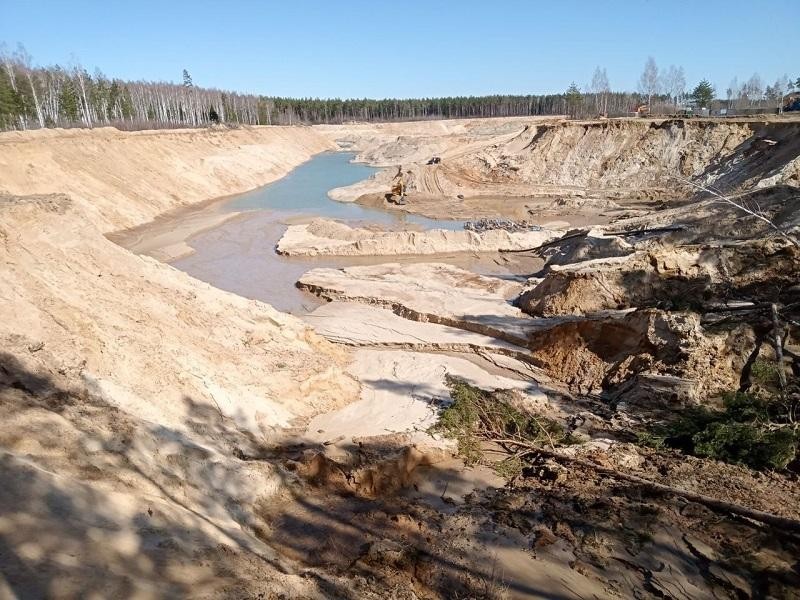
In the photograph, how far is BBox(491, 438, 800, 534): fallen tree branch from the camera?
6.03m

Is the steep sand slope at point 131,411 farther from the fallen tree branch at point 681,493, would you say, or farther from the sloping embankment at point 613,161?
the sloping embankment at point 613,161

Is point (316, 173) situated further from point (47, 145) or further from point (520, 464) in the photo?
point (520, 464)

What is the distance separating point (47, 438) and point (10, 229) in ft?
18.6

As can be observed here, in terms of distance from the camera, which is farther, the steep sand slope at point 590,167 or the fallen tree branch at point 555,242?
the steep sand slope at point 590,167

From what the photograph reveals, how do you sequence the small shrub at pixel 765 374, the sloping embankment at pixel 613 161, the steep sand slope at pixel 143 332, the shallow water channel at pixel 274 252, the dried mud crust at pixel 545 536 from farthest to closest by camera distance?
the sloping embankment at pixel 613 161, the shallow water channel at pixel 274 252, the small shrub at pixel 765 374, the steep sand slope at pixel 143 332, the dried mud crust at pixel 545 536

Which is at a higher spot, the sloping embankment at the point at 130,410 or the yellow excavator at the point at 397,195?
the sloping embankment at the point at 130,410

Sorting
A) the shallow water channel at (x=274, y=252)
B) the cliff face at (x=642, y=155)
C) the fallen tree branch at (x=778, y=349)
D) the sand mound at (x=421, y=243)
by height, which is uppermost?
the cliff face at (x=642, y=155)

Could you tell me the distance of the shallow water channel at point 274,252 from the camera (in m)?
20.0

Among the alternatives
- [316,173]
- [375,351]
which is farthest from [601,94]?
[375,351]

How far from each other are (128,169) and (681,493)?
37.9m

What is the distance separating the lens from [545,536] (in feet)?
21.6

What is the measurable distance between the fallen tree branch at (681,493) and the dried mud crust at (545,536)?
0.33 feet

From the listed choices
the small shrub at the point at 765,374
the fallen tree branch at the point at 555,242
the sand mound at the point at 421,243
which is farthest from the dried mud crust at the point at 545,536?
the sand mound at the point at 421,243

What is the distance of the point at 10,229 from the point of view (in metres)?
9.26
